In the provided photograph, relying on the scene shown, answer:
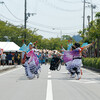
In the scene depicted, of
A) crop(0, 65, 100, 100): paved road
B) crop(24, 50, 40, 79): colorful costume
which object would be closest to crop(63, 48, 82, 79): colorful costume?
crop(24, 50, 40, 79): colorful costume

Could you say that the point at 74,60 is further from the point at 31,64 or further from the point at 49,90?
the point at 49,90

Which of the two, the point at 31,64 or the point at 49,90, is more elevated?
the point at 31,64

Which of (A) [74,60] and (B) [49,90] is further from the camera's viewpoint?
(A) [74,60]

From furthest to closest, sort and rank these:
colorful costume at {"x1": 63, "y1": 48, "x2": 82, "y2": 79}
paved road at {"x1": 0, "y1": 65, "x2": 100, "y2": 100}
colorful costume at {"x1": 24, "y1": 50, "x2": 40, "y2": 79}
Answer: colorful costume at {"x1": 24, "y1": 50, "x2": 40, "y2": 79} → colorful costume at {"x1": 63, "y1": 48, "x2": 82, "y2": 79} → paved road at {"x1": 0, "y1": 65, "x2": 100, "y2": 100}

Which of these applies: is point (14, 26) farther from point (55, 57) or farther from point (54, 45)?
point (54, 45)

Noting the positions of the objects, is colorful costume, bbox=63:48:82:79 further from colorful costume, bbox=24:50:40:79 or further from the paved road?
the paved road

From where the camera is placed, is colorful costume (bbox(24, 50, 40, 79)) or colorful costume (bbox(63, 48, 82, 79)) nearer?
colorful costume (bbox(63, 48, 82, 79))

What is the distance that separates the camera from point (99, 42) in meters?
40.9

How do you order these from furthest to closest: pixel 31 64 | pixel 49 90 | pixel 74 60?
pixel 31 64
pixel 74 60
pixel 49 90

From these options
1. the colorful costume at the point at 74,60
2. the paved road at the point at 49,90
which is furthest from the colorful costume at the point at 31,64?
the paved road at the point at 49,90

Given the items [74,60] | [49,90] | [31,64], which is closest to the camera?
[49,90]

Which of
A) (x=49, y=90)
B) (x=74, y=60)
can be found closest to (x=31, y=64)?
(x=74, y=60)

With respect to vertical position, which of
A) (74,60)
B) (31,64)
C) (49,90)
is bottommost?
(49,90)

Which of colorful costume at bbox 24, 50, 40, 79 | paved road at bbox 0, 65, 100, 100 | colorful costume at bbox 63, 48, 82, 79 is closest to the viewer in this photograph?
paved road at bbox 0, 65, 100, 100
